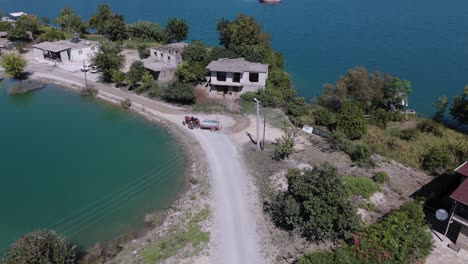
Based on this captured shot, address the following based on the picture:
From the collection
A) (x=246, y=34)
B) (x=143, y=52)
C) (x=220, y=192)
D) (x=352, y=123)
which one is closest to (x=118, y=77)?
(x=143, y=52)

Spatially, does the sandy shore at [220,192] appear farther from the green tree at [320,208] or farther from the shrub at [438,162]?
the shrub at [438,162]

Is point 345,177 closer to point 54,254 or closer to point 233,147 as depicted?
point 233,147

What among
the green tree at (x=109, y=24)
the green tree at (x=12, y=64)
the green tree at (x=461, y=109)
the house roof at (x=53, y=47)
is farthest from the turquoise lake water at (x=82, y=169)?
the green tree at (x=461, y=109)

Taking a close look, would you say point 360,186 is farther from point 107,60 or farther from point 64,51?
point 64,51

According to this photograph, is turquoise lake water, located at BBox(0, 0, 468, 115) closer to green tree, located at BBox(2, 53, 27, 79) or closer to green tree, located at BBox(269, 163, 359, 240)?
green tree, located at BBox(269, 163, 359, 240)

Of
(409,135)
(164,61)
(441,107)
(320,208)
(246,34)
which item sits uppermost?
(246,34)
